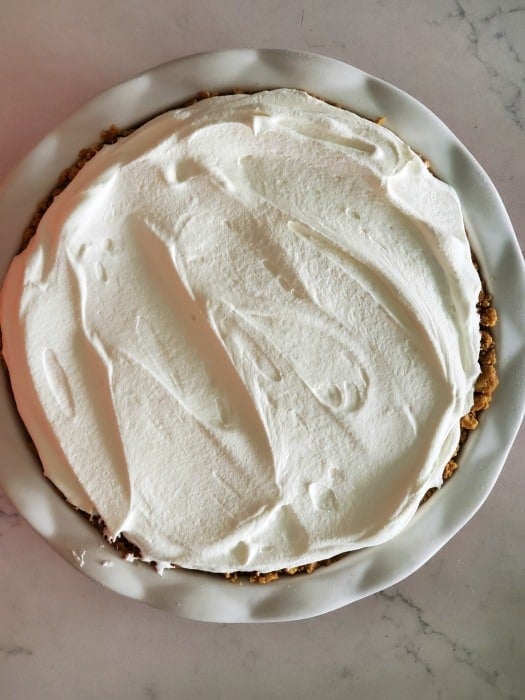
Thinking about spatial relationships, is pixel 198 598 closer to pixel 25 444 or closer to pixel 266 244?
pixel 25 444

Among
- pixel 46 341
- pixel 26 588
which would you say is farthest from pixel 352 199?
pixel 26 588

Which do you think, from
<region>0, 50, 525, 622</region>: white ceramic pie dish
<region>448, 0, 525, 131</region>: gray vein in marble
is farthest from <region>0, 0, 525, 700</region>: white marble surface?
<region>0, 50, 525, 622</region>: white ceramic pie dish

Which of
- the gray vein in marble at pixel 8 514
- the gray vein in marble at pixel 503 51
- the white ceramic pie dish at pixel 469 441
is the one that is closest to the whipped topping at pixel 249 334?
the white ceramic pie dish at pixel 469 441

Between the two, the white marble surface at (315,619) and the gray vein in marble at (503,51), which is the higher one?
the gray vein in marble at (503,51)

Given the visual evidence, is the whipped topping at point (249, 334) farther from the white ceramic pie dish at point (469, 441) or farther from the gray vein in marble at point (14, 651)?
the gray vein in marble at point (14, 651)

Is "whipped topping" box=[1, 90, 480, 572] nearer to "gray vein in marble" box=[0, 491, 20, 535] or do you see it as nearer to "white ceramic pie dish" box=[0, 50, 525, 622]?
"white ceramic pie dish" box=[0, 50, 525, 622]

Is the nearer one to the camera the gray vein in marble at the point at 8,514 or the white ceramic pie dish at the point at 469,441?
the white ceramic pie dish at the point at 469,441

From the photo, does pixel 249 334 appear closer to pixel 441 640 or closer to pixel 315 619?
pixel 315 619

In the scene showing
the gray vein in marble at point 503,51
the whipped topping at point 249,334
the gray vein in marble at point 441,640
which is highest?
the gray vein in marble at point 503,51
